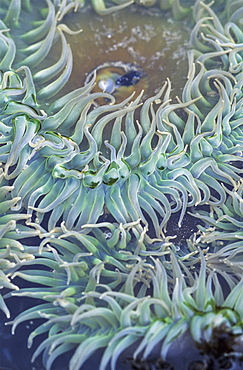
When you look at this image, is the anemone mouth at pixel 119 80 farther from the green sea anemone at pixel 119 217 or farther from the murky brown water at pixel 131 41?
the green sea anemone at pixel 119 217

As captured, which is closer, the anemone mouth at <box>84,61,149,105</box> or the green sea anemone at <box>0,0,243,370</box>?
the green sea anemone at <box>0,0,243,370</box>

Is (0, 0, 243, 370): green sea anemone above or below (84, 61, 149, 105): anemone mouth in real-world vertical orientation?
below

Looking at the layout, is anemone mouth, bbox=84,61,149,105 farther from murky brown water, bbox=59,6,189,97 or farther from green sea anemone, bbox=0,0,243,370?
green sea anemone, bbox=0,0,243,370

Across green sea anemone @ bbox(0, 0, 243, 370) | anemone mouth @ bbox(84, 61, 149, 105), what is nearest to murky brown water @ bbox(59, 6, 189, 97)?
anemone mouth @ bbox(84, 61, 149, 105)

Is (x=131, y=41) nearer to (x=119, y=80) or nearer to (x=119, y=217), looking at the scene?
(x=119, y=80)

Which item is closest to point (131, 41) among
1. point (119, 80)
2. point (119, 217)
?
point (119, 80)

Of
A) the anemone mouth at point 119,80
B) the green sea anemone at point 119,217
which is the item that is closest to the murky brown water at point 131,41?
the anemone mouth at point 119,80
